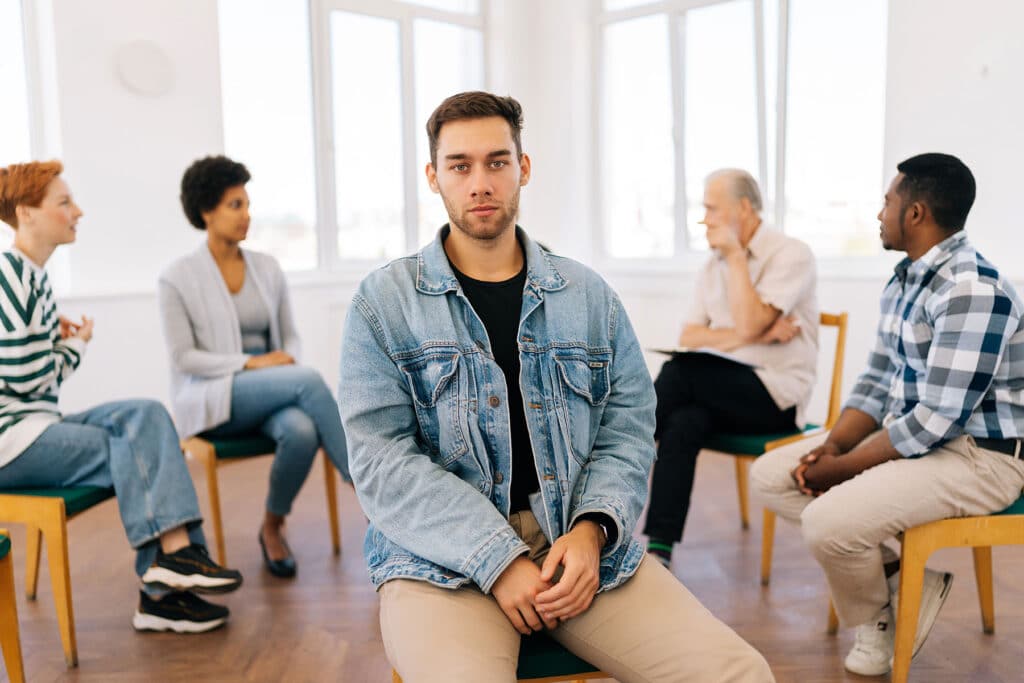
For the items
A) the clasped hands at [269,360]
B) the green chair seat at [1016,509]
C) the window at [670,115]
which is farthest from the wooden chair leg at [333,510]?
the window at [670,115]

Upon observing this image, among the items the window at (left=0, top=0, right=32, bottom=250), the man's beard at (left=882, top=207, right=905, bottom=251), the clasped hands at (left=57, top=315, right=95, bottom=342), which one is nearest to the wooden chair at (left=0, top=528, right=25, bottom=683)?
the clasped hands at (left=57, top=315, right=95, bottom=342)

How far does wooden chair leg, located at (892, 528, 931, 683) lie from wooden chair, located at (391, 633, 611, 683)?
0.89 metres

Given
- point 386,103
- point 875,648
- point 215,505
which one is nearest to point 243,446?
point 215,505

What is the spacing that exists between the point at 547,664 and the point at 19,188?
6.54 feet

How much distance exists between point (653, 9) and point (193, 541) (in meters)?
4.26

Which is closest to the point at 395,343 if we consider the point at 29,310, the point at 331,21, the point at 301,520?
the point at 29,310

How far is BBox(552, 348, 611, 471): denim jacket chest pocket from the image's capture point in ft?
5.13

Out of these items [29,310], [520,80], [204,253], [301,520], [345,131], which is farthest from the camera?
[520,80]

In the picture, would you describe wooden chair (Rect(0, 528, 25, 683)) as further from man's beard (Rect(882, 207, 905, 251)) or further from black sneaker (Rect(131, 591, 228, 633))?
man's beard (Rect(882, 207, 905, 251))

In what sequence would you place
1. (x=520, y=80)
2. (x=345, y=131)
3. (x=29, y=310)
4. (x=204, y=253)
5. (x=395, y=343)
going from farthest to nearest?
(x=520, y=80)
(x=345, y=131)
(x=204, y=253)
(x=29, y=310)
(x=395, y=343)

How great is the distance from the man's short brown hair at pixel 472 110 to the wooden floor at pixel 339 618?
1.36 m

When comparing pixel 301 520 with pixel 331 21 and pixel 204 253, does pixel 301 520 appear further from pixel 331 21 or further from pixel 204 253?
pixel 331 21

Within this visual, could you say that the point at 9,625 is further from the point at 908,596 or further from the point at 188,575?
the point at 908,596

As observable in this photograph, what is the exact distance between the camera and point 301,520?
3623 millimetres
